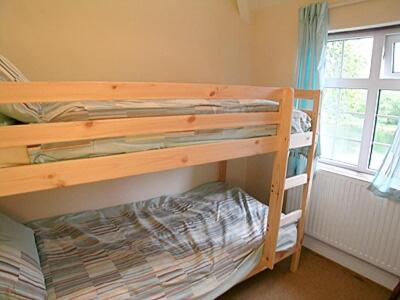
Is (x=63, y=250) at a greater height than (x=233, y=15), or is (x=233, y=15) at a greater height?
(x=233, y=15)

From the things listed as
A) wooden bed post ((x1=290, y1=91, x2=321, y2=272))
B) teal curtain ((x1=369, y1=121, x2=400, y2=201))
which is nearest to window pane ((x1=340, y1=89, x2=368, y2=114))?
teal curtain ((x1=369, y1=121, x2=400, y2=201))

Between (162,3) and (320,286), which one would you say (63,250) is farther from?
(162,3)

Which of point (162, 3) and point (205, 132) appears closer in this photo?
point (205, 132)

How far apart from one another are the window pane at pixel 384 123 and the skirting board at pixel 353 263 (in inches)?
31.9

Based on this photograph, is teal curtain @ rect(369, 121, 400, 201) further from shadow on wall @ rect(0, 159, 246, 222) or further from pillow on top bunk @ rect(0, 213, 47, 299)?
pillow on top bunk @ rect(0, 213, 47, 299)

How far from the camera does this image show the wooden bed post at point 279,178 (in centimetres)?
172

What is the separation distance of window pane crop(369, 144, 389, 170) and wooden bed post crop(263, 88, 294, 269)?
1041mm

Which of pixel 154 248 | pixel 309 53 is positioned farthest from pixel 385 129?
pixel 154 248

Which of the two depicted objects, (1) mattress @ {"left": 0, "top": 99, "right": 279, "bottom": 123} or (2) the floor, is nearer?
(1) mattress @ {"left": 0, "top": 99, "right": 279, "bottom": 123}

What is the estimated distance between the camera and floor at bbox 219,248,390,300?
6.65 ft

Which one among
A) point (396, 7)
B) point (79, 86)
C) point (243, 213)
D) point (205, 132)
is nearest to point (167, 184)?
point (243, 213)

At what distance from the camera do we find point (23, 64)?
6.06ft

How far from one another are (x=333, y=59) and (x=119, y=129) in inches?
86.5

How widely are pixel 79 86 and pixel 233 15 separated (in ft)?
7.55
